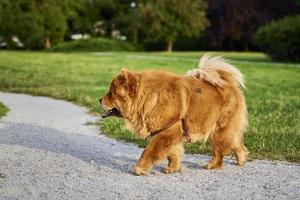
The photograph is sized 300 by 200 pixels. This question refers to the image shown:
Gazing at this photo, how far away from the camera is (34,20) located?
5303 cm

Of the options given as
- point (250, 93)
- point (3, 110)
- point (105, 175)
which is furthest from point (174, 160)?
point (250, 93)

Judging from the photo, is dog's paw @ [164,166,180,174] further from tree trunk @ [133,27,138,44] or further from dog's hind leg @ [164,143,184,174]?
tree trunk @ [133,27,138,44]

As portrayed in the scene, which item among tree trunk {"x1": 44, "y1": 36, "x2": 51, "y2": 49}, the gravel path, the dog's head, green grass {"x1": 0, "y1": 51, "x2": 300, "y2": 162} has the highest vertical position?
the dog's head

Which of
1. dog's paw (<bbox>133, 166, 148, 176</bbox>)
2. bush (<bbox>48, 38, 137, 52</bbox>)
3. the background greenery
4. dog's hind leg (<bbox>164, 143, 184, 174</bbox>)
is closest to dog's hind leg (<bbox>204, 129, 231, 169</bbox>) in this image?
dog's hind leg (<bbox>164, 143, 184, 174</bbox>)

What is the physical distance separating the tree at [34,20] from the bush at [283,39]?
26.1 m

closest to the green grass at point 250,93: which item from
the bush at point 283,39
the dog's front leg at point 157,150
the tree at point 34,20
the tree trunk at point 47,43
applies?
the dog's front leg at point 157,150

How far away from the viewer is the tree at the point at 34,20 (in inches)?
2095

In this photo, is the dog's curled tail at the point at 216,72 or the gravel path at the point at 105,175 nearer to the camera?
the gravel path at the point at 105,175

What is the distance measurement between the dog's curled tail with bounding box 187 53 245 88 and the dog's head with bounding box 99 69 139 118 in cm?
87

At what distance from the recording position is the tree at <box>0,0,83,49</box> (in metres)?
53.2

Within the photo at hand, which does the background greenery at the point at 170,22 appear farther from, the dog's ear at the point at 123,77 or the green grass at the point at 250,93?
the dog's ear at the point at 123,77

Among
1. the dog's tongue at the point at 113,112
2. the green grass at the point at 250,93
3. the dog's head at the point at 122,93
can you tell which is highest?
the dog's head at the point at 122,93

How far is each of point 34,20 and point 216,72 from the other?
48133 millimetres

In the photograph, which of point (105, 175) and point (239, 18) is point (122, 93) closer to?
point (105, 175)
